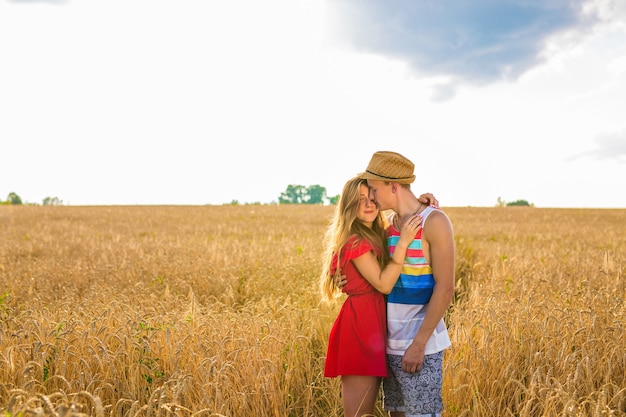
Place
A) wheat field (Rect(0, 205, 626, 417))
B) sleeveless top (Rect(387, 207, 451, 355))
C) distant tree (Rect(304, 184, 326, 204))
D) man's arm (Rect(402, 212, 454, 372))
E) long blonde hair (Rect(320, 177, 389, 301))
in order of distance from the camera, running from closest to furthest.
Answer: man's arm (Rect(402, 212, 454, 372)), sleeveless top (Rect(387, 207, 451, 355)), long blonde hair (Rect(320, 177, 389, 301)), wheat field (Rect(0, 205, 626, 417)), distant tree (Rect(304, 184, 326, 204))

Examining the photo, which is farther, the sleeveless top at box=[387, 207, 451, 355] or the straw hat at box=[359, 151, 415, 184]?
the straw hat at box=[359, 151, 415, 184]

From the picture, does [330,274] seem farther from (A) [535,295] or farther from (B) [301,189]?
(B) [301,189]

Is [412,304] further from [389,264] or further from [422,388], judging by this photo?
[422,388]

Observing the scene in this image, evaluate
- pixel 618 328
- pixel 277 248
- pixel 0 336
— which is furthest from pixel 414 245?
pixel 277 248

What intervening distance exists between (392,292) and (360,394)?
691mm

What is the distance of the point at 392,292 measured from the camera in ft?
10.8

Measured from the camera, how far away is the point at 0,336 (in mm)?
4406

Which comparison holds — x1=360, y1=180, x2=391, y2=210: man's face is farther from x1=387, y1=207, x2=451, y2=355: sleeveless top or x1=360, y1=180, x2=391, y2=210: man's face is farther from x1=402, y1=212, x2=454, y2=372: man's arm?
x1=402, y1=212, x2=454, y2=372: man's arm

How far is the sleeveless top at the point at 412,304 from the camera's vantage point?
10.2 ft

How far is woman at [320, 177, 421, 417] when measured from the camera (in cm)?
318

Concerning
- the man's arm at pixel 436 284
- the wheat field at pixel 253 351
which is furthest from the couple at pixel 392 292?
the wheat field at pixel 253 351

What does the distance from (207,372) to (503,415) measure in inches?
89.1

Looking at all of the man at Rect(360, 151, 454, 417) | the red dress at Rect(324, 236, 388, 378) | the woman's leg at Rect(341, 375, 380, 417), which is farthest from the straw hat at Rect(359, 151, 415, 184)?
the woman's leg at Rect(341, 375, 380, 417)

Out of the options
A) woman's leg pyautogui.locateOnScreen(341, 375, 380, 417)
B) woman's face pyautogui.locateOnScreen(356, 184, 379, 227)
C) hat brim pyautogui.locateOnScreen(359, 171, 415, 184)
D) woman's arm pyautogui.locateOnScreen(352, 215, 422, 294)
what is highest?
hat brim pyautogui.locateOnScreen(359, 171, 415, 184)
